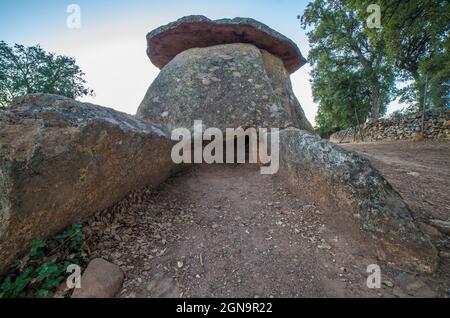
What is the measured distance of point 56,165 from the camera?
1.87 metres

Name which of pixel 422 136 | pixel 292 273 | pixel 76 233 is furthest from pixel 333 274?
pixel 422 136

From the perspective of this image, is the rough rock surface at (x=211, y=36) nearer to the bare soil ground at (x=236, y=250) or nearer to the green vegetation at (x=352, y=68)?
the bare soil ground at (x=236, y=250)

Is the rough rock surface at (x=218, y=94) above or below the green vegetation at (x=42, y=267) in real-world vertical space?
above

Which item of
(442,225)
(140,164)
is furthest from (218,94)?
(442,225)

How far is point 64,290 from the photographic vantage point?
1597 millimetres

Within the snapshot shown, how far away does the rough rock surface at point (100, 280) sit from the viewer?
5.22 ft

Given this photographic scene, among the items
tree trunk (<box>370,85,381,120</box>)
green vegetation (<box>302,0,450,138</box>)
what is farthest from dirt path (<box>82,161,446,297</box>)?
tree trunk (<box>370,85,381,120</box>)

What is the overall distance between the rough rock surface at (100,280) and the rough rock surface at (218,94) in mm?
2681

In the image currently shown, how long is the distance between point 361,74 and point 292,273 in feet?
56.1

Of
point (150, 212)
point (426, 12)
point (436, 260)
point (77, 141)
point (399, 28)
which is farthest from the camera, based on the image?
point (399, 28)

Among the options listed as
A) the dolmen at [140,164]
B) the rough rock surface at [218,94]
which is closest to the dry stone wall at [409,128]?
the rough rock surface at [218,94]

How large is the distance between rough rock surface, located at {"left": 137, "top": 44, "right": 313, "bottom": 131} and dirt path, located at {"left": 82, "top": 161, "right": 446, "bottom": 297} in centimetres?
162
